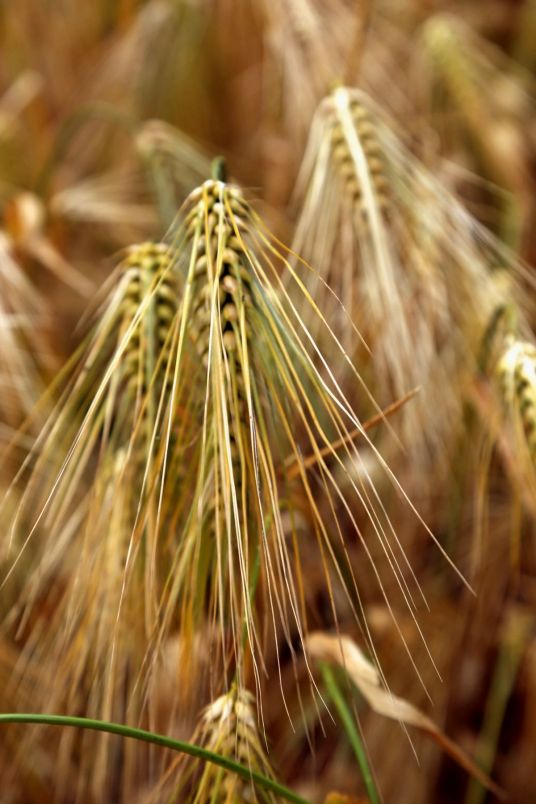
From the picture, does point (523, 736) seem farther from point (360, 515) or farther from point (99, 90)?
point (99, 90)

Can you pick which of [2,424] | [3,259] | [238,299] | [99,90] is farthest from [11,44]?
[238,299]

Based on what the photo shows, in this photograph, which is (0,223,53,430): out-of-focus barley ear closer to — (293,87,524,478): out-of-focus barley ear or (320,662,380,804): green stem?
(293,87,524,478): out-of-focus barley ear

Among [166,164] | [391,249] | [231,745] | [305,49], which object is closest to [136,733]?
[231,745]

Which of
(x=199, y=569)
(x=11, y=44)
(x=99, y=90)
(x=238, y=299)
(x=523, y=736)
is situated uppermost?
(x=11, y=44)

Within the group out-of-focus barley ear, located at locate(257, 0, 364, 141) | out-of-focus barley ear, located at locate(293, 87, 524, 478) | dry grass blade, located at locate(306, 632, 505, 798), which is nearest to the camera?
dry grass blade, located at locate(306, 632, 505, 798)

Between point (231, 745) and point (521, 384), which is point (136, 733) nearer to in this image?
point (231, 745)

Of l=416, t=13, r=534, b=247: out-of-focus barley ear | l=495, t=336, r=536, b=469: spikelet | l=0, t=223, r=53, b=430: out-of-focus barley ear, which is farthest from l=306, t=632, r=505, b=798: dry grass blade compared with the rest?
l=416, t=13, r=534, b=247: out-of-focus barley ear

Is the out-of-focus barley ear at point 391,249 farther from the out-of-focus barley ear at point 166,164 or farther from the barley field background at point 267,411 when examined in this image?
→ the out-of-focus barley ear at point 166,164
